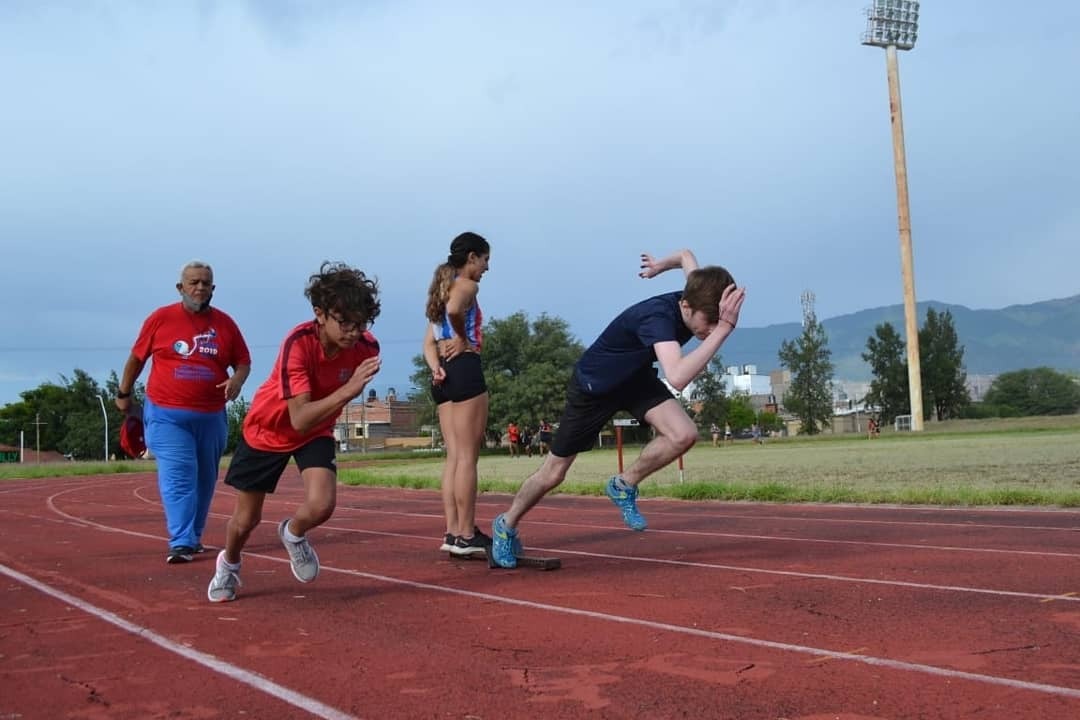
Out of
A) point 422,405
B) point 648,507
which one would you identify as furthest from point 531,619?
point 422,405

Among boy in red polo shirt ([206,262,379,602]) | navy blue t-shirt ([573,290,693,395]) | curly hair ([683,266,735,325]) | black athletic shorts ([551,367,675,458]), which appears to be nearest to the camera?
boy in red polo shirt ([206,262,379,602])

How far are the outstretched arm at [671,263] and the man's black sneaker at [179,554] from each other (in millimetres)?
3401

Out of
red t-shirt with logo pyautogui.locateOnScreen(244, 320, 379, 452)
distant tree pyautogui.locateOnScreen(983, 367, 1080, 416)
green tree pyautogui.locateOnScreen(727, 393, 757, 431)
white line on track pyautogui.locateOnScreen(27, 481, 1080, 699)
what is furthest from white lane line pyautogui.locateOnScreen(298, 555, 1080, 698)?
distant tree pyautogui.locateOnScreen(983, 367, 1080, 416)

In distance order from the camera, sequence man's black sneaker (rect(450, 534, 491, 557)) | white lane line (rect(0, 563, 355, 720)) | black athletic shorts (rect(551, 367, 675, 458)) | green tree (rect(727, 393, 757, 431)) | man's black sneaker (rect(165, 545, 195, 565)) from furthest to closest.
Answer: green tree (rect(727, 393, 757, 431)), man's black sneaker (rect(165, 545, 195, 565)), man's black sneaker (rect(450, 534, 491, 557)), black athletic shorts (rect(551, 367, 675, 458)), white lane line (rect(0, 563, 355, 720))

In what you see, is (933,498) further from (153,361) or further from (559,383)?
(559,383)

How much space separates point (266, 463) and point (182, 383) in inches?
91.5

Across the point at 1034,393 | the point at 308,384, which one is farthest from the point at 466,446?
the point at 1034,393

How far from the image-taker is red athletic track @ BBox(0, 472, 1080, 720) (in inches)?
127

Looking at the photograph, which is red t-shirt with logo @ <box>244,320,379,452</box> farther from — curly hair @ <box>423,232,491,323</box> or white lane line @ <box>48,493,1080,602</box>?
white lane line @ <box>48,493,1080,602</box>

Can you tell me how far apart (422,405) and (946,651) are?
73.8m

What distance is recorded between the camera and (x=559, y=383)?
224 ft

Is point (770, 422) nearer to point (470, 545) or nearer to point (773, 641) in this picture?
point (470, 545)

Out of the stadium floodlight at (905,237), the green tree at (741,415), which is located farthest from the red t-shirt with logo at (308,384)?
the green tree at (741,415)

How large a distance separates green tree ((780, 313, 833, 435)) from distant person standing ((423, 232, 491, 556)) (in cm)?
7951
